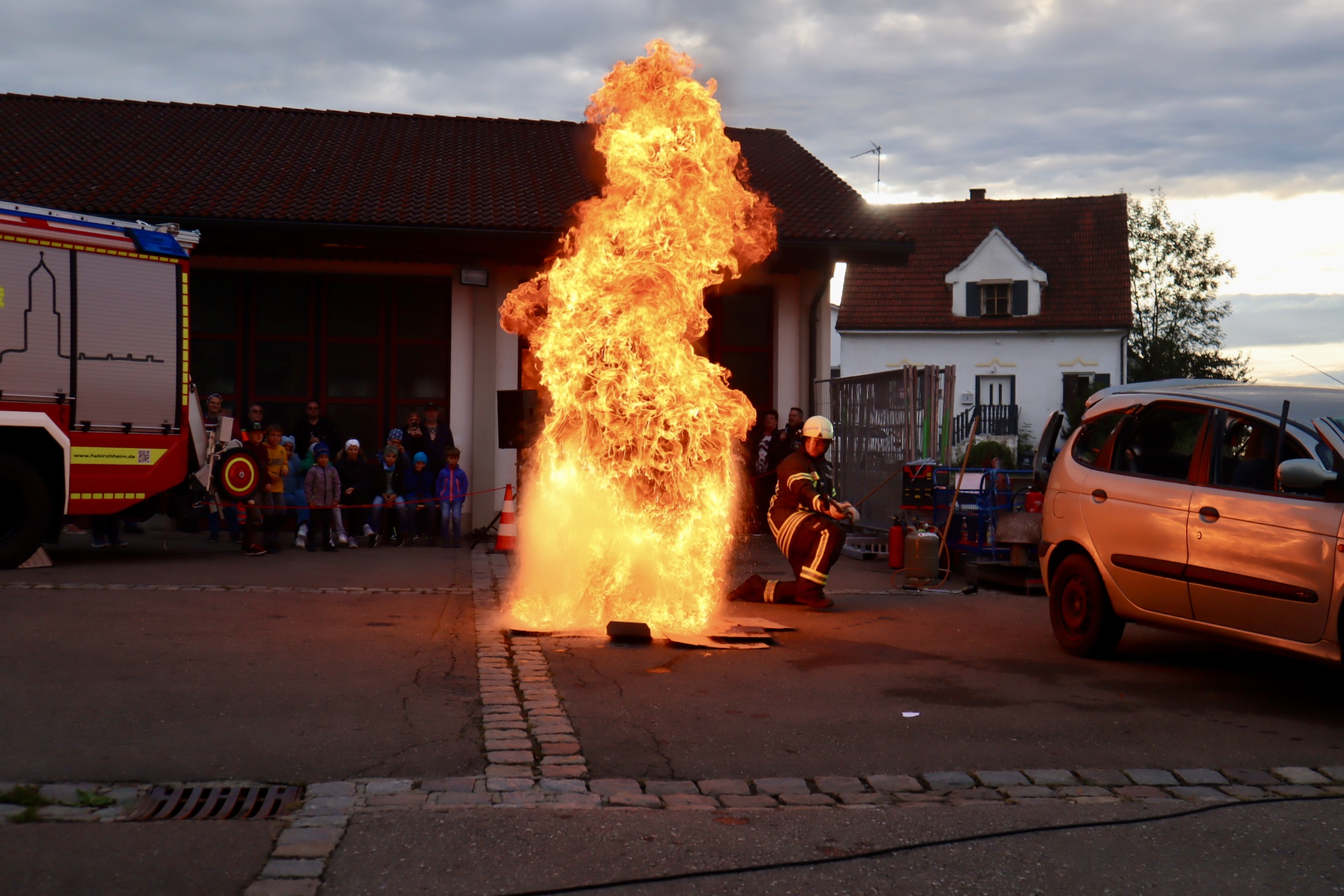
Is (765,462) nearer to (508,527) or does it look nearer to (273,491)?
(508,527)

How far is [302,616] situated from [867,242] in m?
10.9

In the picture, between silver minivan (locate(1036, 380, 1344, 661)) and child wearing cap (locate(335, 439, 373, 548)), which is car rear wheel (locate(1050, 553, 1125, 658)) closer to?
silver minivan (locate(1036, 380, 1344, 661))

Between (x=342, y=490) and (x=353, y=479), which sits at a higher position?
(x=353, y=479)

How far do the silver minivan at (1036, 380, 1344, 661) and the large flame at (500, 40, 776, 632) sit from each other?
104 inches

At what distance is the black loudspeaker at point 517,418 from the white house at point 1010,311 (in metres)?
27.9

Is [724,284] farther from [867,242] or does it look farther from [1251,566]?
[1251,566]

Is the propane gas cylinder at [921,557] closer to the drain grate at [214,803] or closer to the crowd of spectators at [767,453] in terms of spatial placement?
the crowd of spectators at [767,453]

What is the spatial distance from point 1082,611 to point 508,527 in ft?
27.5

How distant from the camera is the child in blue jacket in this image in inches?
624

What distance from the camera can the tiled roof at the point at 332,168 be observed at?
17.1 meters

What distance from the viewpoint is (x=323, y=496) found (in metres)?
15.1

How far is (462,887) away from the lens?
3.94 meters

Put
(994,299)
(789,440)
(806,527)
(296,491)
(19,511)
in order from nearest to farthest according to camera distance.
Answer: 1. (806,527)
2. (19,511)
3. (296,491)
4. (789,440)
5. (994,299)

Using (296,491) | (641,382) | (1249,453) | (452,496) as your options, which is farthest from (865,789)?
(296,491)
